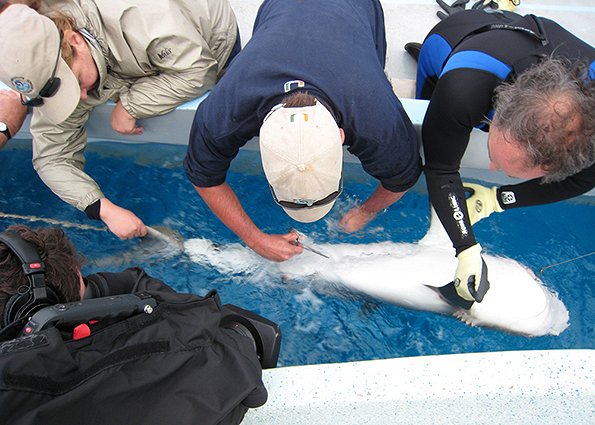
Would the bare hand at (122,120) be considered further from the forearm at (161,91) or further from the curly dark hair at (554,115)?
the curly dark hair at (554,115)

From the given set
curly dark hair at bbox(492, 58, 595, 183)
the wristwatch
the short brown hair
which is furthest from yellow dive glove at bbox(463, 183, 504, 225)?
the wristwatch

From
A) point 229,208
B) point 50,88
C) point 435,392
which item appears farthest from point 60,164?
point 435,392

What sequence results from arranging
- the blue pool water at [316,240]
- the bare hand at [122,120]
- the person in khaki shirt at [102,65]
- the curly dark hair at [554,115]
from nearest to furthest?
the curly dark hair at [554,115]
the person in khaki shirt at [102,65]
the bare hand at [122,120]
the blue pool water at [316,240]

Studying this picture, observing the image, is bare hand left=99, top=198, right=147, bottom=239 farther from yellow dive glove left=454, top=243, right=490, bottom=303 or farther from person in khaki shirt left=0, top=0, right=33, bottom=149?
yellow dive glove left=454, top=243, right=490, bottom=303

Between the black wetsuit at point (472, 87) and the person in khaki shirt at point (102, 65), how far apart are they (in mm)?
1001

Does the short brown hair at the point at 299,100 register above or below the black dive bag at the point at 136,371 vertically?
above

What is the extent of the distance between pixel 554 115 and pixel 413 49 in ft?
4.76

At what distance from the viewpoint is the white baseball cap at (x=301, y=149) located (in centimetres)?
142

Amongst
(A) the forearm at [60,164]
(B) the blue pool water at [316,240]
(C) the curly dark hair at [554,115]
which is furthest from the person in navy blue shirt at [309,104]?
(B) the blue pool water at [316,240]

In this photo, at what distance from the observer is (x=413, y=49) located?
2688 millimetres

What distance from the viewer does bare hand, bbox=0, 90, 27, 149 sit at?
7.26ft

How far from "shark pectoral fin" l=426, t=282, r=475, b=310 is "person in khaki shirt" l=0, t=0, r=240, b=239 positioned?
1.37 m

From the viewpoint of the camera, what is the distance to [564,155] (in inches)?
55.7

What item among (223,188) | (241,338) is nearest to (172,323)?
(241,338)
